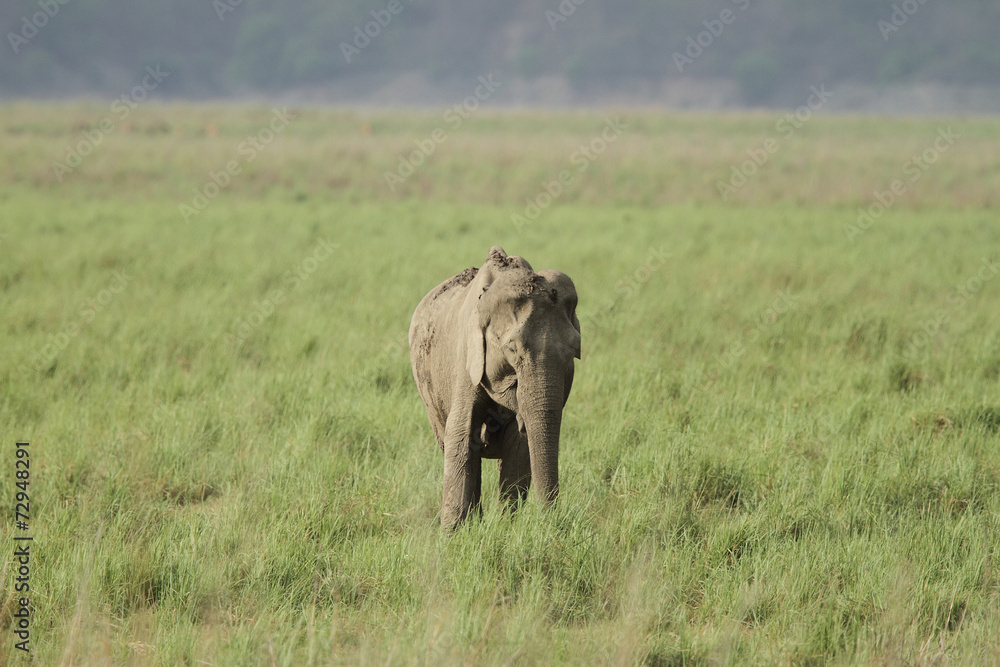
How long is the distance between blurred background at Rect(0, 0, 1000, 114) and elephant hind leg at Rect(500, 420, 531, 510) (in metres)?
81.1

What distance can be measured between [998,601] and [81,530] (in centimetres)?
404

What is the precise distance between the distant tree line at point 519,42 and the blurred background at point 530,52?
0.17m

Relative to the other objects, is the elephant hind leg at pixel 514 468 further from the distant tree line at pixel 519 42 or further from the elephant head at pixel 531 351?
the distant tree line at pixel 519 42

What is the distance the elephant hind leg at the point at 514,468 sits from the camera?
142 inches

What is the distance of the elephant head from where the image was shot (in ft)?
10.1

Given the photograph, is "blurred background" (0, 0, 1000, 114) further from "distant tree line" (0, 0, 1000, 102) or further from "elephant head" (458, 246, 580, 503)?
"elephant head" (458, 246, 580, 503)

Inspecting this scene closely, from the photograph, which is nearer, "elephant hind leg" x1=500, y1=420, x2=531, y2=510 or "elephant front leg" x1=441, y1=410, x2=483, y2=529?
"elephant front leg" x1=441, y1=410, x2=483, y2=529

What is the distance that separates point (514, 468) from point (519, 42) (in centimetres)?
9713

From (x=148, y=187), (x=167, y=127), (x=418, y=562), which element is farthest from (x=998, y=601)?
(x=167, y=127)

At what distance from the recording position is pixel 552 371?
3076mm

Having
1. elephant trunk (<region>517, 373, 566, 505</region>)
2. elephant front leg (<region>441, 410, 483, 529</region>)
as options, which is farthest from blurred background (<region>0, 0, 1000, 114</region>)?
elephant trunk (<region>517, 373, 566, 505</region>)

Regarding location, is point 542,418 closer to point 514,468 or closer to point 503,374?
point 503,374

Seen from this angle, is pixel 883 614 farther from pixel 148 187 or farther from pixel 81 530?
pixel 148 187

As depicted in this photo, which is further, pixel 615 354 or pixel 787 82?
pixel 787 82
